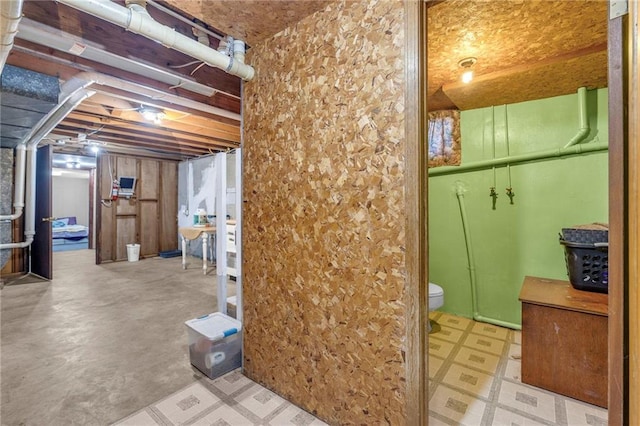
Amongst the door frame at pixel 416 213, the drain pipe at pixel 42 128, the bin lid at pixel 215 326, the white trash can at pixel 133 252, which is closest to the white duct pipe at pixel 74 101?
the drain pipe at pixel 42 128

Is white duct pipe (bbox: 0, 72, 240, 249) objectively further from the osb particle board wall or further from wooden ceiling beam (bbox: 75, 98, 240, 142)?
the osb particle board wall

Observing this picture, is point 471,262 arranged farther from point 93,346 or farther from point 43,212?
point 43,212

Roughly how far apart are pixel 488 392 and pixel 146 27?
273cm

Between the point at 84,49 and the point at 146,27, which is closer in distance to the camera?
the point at 146,27

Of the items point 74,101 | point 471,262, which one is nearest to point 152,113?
point 74,101

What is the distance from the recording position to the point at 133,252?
5965 mm

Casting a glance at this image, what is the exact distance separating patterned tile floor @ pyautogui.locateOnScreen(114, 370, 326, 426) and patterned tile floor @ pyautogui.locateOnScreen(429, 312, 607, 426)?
792 mm

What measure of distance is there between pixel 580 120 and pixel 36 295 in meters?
6.11

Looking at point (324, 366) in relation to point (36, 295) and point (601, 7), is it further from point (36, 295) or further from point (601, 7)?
point (36, 295)

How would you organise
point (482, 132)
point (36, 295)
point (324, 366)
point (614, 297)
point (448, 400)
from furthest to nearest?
point (36, 295), point (482, 132), point (448, 400), point (324, 366), point (614, 297)

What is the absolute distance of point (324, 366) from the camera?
1532 millimetres

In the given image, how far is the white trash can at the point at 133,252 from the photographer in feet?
19.5

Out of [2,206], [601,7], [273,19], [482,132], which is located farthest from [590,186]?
[2,206]

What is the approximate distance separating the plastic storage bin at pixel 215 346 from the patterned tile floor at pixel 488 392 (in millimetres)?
1297
